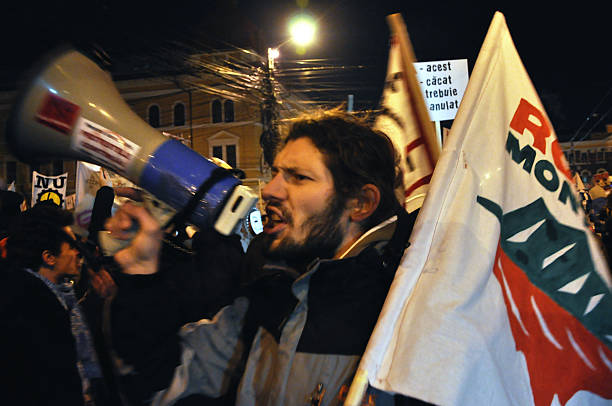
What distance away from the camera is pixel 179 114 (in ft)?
124

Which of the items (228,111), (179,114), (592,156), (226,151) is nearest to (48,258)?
(226,151)

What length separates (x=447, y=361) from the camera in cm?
107

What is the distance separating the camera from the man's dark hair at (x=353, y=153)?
183 centimetres

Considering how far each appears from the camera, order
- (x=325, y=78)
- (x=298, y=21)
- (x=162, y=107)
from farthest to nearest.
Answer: (x=162, y=107), (x=325, y=78), (x=298, y=21)

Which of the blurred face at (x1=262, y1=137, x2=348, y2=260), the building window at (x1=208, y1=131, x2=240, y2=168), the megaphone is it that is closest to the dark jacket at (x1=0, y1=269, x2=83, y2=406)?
the megaphone

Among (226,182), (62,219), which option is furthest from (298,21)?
(226,182)

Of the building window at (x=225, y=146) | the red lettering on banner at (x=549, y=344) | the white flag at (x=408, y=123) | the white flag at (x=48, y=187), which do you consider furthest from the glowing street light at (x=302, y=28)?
the building window at (x=225, y=146)

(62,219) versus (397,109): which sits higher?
(397,109)

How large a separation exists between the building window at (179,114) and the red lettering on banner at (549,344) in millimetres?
37967

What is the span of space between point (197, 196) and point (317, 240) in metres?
0.43

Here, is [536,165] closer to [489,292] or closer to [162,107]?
[489,292]

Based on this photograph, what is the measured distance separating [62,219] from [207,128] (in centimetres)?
3704

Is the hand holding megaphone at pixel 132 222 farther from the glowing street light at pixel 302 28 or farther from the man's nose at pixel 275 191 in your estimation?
the glowing street light at pixel 302 28

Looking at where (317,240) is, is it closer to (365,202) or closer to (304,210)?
(304,210)
